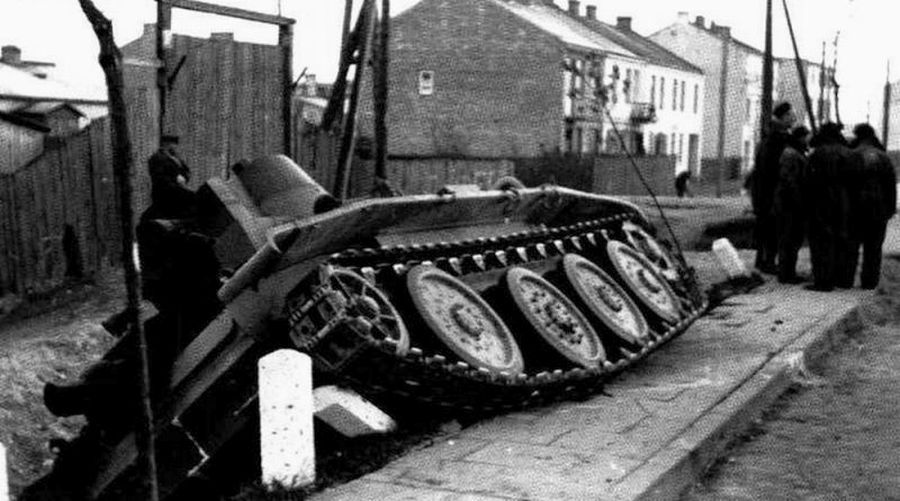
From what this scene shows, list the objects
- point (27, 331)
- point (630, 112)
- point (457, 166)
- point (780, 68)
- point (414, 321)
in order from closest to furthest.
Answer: point (414, 321), point (27, 331), point (457, 166), point (630, 112), point (780, 68)

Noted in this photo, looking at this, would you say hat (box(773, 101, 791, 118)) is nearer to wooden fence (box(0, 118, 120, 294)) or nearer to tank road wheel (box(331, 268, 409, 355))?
wooden fence (box(0, 118, 120, 294))

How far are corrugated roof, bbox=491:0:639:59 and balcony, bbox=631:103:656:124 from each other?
2.12m

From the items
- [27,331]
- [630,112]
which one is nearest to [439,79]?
[630,112]

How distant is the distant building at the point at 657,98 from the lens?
59.7 meters

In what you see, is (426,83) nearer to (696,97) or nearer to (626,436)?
(696,97)

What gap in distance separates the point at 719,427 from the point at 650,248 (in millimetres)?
4157

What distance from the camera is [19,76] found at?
3484 centimetres

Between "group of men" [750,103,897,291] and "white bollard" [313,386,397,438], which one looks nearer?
"white bollard" [313,386,397,438]

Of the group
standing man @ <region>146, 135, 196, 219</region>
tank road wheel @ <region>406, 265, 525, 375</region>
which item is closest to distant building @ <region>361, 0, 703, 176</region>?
standing man @ <region>146, 135, 196, 219</region>

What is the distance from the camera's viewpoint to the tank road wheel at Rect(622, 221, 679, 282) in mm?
11508

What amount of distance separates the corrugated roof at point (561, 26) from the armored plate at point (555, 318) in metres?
44.3

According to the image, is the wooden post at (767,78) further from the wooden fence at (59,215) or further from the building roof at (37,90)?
→ the building roof at (37,90)

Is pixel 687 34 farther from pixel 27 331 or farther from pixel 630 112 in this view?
pixel 27 331

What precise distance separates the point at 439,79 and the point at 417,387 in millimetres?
47496
